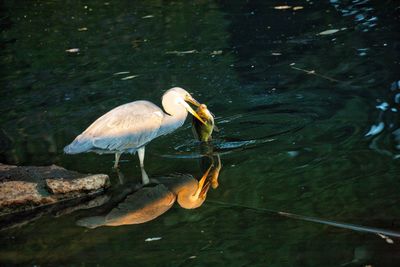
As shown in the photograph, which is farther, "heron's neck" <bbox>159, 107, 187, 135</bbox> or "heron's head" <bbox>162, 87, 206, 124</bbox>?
"heron's head" <bbox>162, 87, 206, 124</bbox>

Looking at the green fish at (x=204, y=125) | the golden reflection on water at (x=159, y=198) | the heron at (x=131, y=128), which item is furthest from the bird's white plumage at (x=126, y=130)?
the golden reflection on water at (x=159, y=198)

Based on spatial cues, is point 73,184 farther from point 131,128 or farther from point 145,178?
point 131,128

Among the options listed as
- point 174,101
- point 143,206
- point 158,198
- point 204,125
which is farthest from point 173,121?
point 143,206

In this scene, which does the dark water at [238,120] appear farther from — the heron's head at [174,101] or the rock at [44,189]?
the heron's head at [174,101]

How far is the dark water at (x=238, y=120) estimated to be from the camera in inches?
208

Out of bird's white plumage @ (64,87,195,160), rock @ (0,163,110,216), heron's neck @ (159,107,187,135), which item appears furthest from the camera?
heron's neck @ (159,107,187,135)

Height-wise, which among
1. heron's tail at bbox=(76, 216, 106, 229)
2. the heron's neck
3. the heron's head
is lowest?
heron's tail at bbox=(76, 216, 106, 229)

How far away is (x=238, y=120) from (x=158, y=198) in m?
2.03

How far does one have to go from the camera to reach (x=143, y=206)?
624 cm

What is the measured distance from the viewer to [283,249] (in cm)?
502

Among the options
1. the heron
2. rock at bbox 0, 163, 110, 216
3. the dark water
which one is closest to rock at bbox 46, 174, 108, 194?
rock at bbox 0, 163, 110, 216

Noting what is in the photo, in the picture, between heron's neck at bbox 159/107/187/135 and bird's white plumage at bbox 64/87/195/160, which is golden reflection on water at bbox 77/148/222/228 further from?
heron's neck at bbox 159/107/187/135

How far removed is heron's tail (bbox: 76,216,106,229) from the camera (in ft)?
19.3

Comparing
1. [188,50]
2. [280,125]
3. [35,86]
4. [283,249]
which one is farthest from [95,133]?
[188,50]
